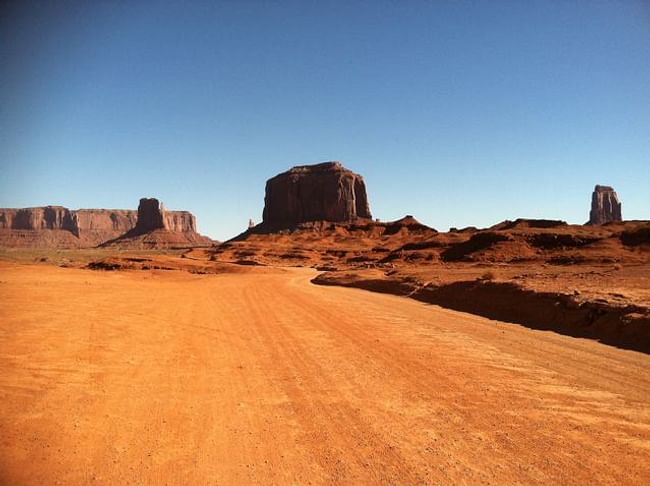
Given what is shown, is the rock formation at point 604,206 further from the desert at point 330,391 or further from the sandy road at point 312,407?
the sandy road at point 312,407

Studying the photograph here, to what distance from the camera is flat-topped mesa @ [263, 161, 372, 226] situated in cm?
15025

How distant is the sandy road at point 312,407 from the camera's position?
455 centimetres

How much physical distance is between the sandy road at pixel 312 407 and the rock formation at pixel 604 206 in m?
164

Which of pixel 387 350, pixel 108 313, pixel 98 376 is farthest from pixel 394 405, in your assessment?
pixel 108 313

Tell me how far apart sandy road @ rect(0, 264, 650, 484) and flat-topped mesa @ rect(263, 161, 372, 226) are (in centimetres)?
13924

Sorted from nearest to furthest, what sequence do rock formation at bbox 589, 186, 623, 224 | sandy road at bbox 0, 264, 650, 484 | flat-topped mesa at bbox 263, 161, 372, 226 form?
sandy road at bbox 0, 264, 650, 484
rock formation at bbox 589, 186, 623, 224
flat-topped mesa at bbox 263, 161, 372, 226

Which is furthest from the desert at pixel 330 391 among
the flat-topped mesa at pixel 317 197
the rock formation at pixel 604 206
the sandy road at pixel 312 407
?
the rock formation at pixel 604 206

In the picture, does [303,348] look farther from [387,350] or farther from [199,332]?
[199,332]

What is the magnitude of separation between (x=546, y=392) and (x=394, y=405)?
259cm

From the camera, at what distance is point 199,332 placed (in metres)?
11.7

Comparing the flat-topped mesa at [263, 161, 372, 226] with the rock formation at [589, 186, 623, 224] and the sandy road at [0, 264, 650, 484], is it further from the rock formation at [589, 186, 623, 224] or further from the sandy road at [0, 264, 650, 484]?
the sandy road at [0, 264, 650, 484]

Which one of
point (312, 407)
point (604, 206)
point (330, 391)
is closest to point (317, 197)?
point (604, 206)

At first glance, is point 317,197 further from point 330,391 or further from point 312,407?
point 312,407

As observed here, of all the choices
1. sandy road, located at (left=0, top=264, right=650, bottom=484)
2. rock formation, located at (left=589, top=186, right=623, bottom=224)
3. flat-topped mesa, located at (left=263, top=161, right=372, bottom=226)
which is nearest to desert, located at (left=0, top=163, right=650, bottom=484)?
sandy road, located at (left=0, top=264, right=650, bottom=484)
